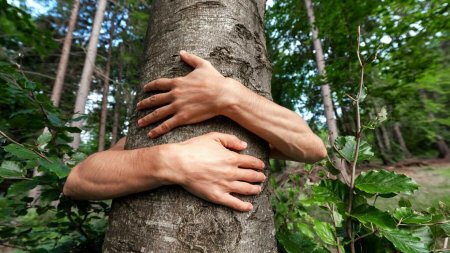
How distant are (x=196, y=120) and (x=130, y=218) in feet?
1.39

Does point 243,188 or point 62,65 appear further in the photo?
point 62,65

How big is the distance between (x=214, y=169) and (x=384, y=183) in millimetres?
612

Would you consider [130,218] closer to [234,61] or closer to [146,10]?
[234,61]

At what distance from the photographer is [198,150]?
0.95 metres

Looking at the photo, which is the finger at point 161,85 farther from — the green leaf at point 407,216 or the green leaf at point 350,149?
the green leaf at point 407,216

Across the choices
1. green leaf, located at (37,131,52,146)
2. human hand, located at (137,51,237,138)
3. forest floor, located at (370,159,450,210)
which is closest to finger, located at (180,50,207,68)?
human hand, located at (137,51,237,138)

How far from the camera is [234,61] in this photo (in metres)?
1.14

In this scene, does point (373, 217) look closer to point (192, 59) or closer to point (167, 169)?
point (167, 169)

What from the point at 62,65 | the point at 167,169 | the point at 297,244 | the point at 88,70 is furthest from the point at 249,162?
the point at 62,65

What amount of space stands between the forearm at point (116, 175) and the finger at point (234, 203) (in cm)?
21

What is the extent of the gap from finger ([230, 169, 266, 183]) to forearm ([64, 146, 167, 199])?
0.85 feet

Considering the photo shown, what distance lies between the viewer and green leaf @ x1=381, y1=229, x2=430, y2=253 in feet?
2.71

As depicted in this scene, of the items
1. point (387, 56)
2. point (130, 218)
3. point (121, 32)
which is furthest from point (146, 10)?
point (130, 218)

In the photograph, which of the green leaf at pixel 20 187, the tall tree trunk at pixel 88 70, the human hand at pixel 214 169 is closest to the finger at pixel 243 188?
the human hand at pixel 214 169
